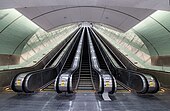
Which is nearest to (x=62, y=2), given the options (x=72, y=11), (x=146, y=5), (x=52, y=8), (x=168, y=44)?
(x=146, y=5)

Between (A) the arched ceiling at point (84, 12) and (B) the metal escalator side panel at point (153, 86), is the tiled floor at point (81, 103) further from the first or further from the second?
(A) the arched ceiling at point (84, 12)

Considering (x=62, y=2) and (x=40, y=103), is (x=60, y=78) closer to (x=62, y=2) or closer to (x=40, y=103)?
(x=40, y=103)

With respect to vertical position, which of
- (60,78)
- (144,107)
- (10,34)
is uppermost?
(10,34)

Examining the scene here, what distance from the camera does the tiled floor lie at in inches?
183

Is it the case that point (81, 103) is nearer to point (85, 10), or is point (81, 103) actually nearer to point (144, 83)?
point (144, 83)

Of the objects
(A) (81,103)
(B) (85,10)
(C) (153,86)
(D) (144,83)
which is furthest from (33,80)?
(C) (153,86)

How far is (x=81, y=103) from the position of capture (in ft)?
16.8

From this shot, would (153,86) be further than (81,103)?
Yes

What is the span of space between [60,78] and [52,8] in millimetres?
3167

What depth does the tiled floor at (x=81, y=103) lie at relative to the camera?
183 inches

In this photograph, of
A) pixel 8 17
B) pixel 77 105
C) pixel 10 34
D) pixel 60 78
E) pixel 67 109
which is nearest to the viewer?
pixel 67 109

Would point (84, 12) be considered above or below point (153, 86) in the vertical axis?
above

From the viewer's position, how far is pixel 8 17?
308 inches

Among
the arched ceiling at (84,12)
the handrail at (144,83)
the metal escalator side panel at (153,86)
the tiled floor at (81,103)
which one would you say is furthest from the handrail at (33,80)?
the metal escalator side panel at (153,86)
